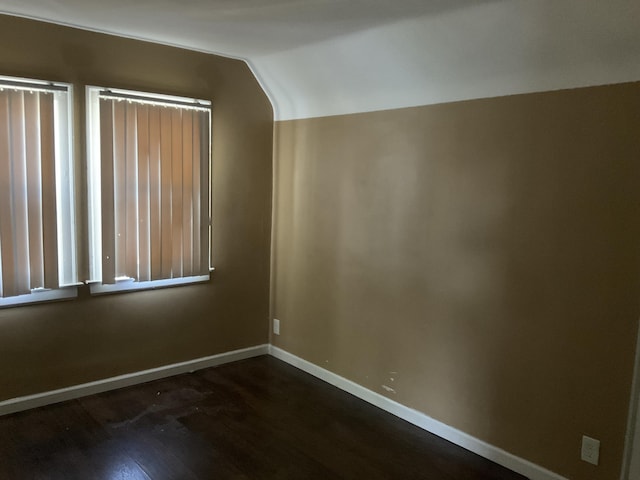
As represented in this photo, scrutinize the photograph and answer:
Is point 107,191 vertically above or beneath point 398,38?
beneath

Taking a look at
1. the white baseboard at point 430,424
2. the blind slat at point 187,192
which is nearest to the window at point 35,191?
the blind slat at point 187,192

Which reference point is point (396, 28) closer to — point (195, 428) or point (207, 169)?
point (207, 169)

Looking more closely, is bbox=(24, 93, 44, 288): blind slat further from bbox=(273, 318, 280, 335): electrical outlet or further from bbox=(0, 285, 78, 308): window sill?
bbox=(273, 318, 280, 335): electrical outlet

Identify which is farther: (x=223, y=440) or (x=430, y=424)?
(x=430, y=424)

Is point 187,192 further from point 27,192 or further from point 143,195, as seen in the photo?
point 27,192

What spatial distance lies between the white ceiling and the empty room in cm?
1

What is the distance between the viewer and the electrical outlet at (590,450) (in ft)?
8.04

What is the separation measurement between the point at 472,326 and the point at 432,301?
0.30m

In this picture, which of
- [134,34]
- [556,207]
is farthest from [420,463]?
[134,34]

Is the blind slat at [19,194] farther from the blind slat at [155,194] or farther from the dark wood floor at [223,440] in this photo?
the dark wood floor at [223,440]

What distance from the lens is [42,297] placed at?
3.22 m

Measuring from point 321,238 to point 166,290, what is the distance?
1.19m


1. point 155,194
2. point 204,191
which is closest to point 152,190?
point 155,194

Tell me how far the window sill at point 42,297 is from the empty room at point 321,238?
22 millimetres
